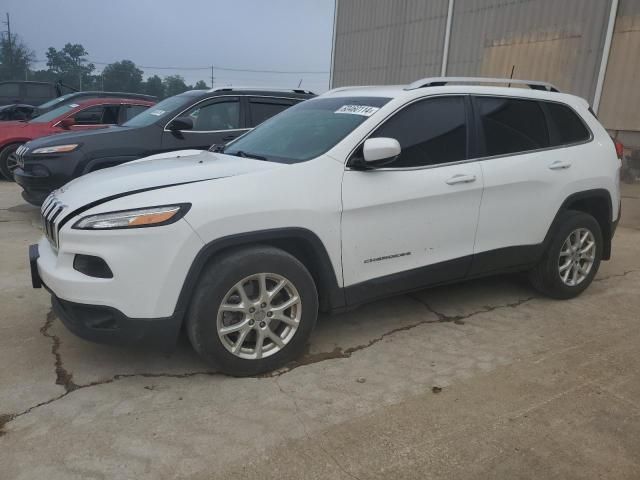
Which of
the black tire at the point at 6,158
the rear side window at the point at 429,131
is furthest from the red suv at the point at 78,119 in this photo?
the rear side window at the point at 429,131

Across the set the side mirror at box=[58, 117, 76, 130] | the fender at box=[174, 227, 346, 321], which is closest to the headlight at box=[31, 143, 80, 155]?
the side mirror at box=[58, 117, 76, 130]

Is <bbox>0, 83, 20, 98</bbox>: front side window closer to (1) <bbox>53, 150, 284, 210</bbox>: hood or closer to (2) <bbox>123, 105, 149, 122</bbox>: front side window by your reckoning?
(2) <bbox>123, 105, 149, 122</bbox>: front side window

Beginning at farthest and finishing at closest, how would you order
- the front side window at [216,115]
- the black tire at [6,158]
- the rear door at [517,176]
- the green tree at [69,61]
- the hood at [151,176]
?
the green tree at [69,61], the black tire at [6,158], the front side window at [216,115], the rear door at [517,176], the hood at [151,176]

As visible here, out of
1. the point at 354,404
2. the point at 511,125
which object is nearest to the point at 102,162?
the point at 511,125

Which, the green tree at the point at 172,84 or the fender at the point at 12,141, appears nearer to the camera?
the fender at the point at 12,141

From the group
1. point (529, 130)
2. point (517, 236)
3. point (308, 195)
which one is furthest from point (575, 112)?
point (308, 195)

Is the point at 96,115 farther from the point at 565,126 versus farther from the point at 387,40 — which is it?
the point at 387,40

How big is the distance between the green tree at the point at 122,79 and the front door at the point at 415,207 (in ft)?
199

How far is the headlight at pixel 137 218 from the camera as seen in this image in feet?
8.96

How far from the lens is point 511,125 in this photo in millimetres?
4035

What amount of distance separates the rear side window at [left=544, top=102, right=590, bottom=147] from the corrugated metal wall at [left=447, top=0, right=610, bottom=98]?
6.95 metres

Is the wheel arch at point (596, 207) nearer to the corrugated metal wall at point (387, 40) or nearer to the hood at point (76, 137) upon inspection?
the hood at point (76, 137)

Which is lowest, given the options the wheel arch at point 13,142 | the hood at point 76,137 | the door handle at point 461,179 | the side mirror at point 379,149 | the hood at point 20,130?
the wheel arch at point 13,142

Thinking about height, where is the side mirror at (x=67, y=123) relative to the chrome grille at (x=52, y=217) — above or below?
above
